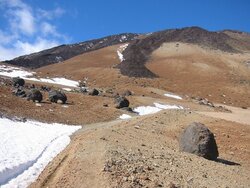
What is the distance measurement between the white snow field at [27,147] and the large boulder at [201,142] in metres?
6.46

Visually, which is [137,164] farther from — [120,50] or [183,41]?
[183,41]

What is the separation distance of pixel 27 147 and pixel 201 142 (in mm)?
8718

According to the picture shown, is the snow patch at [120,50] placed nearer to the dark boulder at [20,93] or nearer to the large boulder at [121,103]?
the large boulder at [121,103]

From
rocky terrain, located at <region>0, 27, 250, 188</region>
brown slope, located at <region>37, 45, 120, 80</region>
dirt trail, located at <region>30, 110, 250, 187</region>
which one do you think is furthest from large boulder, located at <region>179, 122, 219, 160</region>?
brown slope, located at <region>37, 45, 120, 80</region>

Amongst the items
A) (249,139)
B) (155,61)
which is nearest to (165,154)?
(249,139)

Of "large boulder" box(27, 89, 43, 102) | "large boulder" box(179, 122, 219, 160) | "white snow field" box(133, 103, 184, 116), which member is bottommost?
"white snow field" box(133, 103, 184, 116)

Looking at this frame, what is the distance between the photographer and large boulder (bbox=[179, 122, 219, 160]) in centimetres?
2444

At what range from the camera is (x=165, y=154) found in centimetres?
2306

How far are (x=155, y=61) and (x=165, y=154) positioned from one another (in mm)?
90943

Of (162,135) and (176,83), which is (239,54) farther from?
(162,135)

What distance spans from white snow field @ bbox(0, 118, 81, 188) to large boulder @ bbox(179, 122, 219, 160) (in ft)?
21.2

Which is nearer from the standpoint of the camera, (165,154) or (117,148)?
(117,148)

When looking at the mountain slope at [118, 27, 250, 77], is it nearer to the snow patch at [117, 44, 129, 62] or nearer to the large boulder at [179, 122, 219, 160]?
the snow patch at [117, 44, 129, 62]

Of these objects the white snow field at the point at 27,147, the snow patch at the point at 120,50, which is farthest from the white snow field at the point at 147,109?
the snow patch at the point at 120,50
